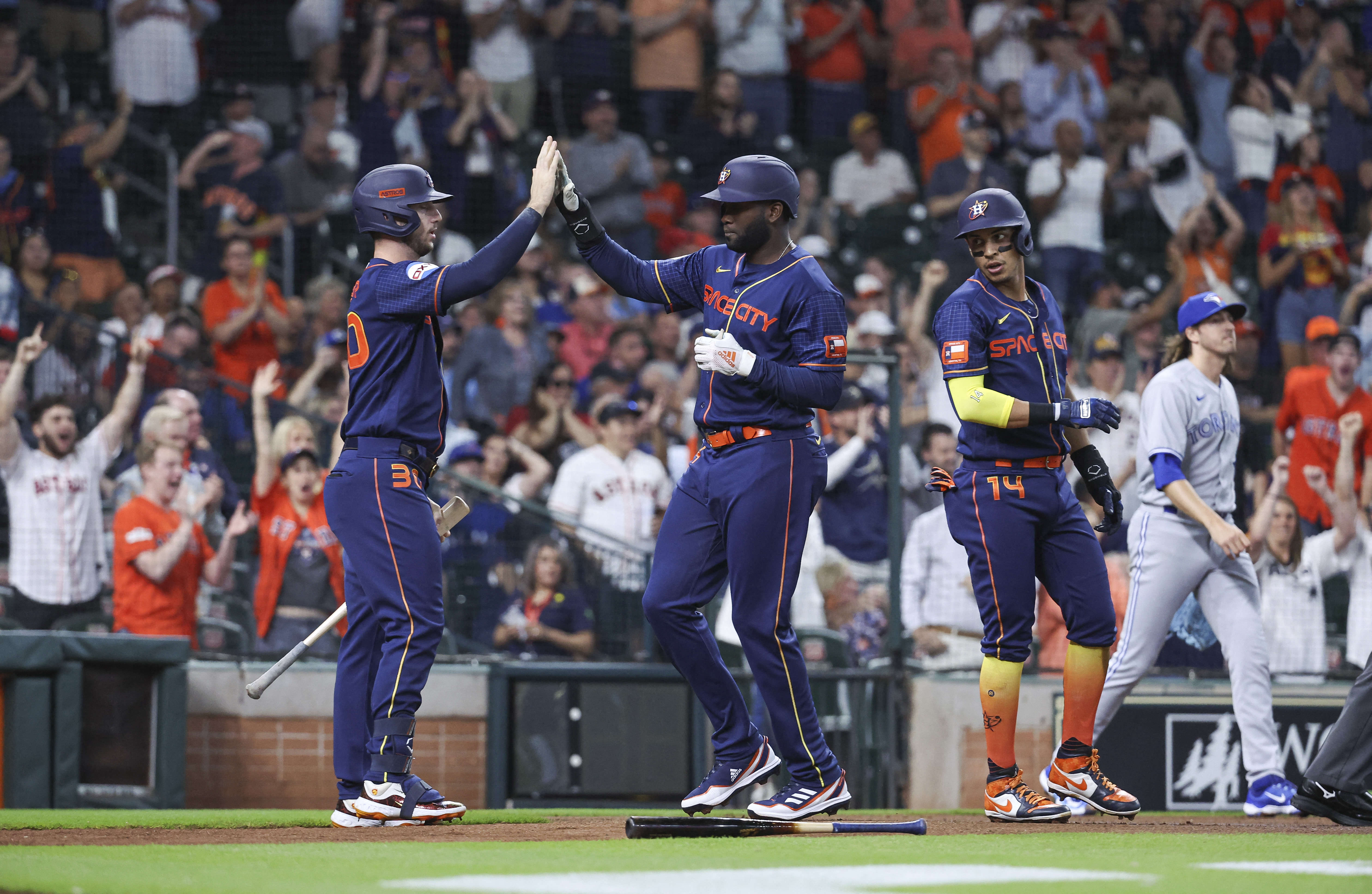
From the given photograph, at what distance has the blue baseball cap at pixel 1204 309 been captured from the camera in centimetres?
691

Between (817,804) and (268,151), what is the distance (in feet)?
31.2

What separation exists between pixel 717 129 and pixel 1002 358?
890 centimetres

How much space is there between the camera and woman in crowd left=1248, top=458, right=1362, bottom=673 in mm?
9609

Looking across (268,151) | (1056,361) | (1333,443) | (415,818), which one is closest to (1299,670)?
(1333,443)

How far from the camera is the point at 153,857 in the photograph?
4.50 metres

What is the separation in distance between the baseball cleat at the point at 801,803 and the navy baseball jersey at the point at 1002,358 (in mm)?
1327

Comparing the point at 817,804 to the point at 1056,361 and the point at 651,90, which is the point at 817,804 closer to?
the point at 1056,361

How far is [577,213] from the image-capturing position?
5855 mm

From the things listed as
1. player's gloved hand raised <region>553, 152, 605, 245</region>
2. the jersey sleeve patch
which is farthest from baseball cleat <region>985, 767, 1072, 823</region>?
the jersey sleeve patch

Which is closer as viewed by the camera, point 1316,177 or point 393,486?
point 393,486

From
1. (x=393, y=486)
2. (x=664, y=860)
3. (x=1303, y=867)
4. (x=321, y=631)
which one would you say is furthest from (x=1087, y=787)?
(x=321, y=631)

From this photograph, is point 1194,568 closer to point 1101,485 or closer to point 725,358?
point 1101,485

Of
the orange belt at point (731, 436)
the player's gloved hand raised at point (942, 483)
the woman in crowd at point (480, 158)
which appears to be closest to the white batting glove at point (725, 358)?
the orange belt at point (731, 436)

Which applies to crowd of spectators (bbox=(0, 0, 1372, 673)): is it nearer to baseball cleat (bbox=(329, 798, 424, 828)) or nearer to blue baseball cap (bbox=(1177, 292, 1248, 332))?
blue baseball cap (bbox=(1177, 292, 1248, 332))
